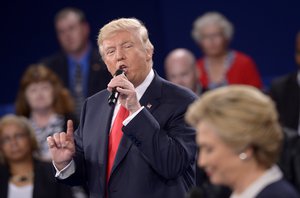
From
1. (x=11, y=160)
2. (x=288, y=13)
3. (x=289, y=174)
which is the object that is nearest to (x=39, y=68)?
(x=11, y=160)

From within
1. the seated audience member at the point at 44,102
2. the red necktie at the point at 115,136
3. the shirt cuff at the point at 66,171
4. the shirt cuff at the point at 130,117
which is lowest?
the seated audience member at the point at 44,102

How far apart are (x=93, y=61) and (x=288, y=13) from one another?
1.95 metres

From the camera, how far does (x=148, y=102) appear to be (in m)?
3.34

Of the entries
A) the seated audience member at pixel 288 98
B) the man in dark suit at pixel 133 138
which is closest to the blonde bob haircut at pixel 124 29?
the man in dark suit at pixel 133 138

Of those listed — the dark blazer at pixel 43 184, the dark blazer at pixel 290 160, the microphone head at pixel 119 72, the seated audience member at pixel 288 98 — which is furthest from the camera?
the seated audience member at pixel 288 98

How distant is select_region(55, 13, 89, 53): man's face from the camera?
6492 millimetres

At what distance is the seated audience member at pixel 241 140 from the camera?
2379mm

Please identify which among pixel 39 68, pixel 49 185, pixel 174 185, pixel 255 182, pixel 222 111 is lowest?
pixel 49 185

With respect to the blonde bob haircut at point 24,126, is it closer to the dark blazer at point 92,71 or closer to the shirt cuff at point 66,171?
the dark blazer at point 92,71

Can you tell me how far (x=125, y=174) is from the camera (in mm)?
3264

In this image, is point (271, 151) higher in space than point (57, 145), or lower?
higher

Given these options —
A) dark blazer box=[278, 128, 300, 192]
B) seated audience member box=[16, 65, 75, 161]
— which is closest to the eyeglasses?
seated audience member box=[16, 65, 75, 161]

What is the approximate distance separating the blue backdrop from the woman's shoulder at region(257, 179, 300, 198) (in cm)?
440

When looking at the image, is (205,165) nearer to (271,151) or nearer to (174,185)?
(271,151)
